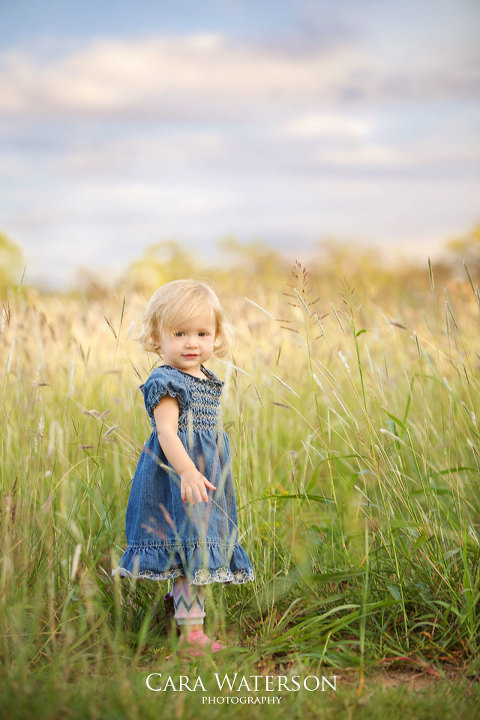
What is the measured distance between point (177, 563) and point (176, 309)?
0.82m

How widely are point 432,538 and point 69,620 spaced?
122 cm

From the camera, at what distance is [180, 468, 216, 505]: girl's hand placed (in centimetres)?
190

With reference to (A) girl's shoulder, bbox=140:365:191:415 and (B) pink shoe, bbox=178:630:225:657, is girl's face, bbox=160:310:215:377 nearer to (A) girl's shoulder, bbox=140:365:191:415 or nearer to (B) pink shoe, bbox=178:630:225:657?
(A) girl's shoulder, bbox=140:365:191:415

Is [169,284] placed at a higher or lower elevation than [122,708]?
higher

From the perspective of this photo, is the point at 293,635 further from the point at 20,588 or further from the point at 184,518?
the point at 20,588

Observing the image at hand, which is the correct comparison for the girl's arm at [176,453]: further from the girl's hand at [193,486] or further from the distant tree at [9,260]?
the distant tree at [9,260]

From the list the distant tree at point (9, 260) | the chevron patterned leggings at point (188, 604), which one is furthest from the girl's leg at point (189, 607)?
the distant tree at point (9, 260)

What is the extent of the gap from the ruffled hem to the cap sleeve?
43cm

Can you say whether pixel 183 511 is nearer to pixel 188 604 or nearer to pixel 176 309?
pixel 188 604

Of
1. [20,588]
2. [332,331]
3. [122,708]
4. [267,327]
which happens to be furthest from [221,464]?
[332,331]

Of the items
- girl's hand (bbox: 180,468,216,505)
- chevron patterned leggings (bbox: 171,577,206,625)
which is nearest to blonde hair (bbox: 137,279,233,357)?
girl's hand (bbox: 180,468,216,505)

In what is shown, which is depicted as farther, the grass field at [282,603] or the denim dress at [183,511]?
the denim dress at [183,511]

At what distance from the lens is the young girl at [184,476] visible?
200 cm

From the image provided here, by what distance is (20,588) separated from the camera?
6.59 ft
